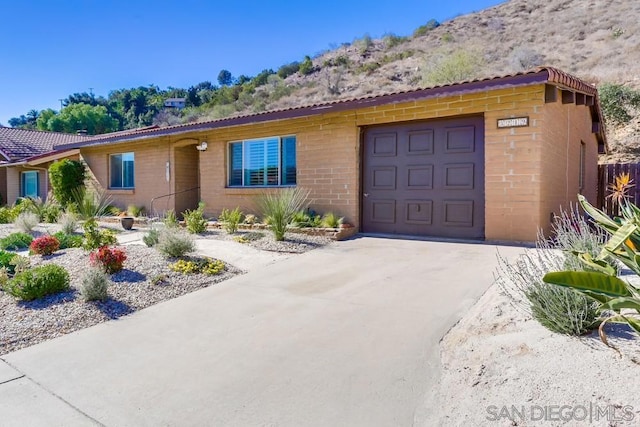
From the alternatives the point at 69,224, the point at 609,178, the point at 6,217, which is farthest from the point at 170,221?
the point at 609,178

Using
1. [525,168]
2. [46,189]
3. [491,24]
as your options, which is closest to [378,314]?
[525,168]

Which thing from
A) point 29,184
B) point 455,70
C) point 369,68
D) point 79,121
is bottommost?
point 29,184

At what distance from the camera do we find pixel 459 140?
8742 mm

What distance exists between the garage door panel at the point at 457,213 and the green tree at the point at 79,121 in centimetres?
5615

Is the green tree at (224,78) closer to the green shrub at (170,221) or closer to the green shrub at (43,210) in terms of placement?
the green shrub at (43,210)

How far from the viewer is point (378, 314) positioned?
4.54 metres

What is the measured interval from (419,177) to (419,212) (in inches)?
30.3

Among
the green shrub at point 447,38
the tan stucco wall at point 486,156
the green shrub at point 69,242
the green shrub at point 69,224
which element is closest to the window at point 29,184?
the tan stucco wall at point 486,156

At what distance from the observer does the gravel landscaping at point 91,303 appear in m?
4.74

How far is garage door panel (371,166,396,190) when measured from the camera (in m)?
9.59

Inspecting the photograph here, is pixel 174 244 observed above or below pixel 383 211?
below

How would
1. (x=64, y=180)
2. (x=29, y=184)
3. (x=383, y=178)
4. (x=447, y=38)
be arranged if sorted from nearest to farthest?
1. (x=383, y=178)
2. (x=64, y=180)
3. (x=29, y=184)
4. (x=447, y=38)

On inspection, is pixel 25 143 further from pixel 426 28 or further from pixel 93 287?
pixel 426 28

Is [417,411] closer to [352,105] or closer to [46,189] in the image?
[352,105]
